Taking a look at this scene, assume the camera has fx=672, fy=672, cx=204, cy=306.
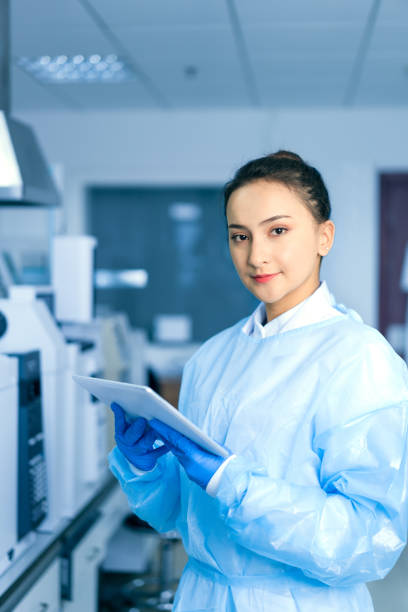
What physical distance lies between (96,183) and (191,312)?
3.58 ft

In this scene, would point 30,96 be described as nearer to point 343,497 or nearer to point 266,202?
point 266,202

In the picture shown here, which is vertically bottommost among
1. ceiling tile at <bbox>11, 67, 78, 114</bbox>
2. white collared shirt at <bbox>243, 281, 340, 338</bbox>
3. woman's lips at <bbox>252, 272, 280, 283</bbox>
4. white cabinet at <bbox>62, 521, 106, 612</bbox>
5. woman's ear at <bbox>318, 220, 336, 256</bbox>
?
white cabinet at <bbox>62, 521, 106, 612</bbox>

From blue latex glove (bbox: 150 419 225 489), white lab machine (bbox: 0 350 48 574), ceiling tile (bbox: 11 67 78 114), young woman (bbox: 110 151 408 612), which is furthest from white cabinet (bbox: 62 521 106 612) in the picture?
ceiling tile (bbox: 11 67 78 114)

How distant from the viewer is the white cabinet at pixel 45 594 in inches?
55.4

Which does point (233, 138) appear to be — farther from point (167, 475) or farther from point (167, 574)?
point (167, 475)

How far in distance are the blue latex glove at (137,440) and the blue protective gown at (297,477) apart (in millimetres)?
54

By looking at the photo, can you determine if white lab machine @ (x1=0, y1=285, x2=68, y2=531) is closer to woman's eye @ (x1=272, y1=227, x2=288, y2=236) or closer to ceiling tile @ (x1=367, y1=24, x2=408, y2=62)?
woman's eye @ (x1=272, y1=227, x2=288, y2=236)

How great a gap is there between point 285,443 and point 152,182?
373 centimetres

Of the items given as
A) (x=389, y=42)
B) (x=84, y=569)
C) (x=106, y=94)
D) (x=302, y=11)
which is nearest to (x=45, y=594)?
(x=84, y=569)

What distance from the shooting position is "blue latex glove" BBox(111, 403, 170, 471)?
1.07 m

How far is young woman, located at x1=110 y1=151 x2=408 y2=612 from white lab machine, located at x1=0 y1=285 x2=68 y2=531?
0.55 meters

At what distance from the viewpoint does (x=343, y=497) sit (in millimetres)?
922

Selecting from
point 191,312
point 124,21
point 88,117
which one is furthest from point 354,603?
point 88,117

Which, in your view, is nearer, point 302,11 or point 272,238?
point 272,238
